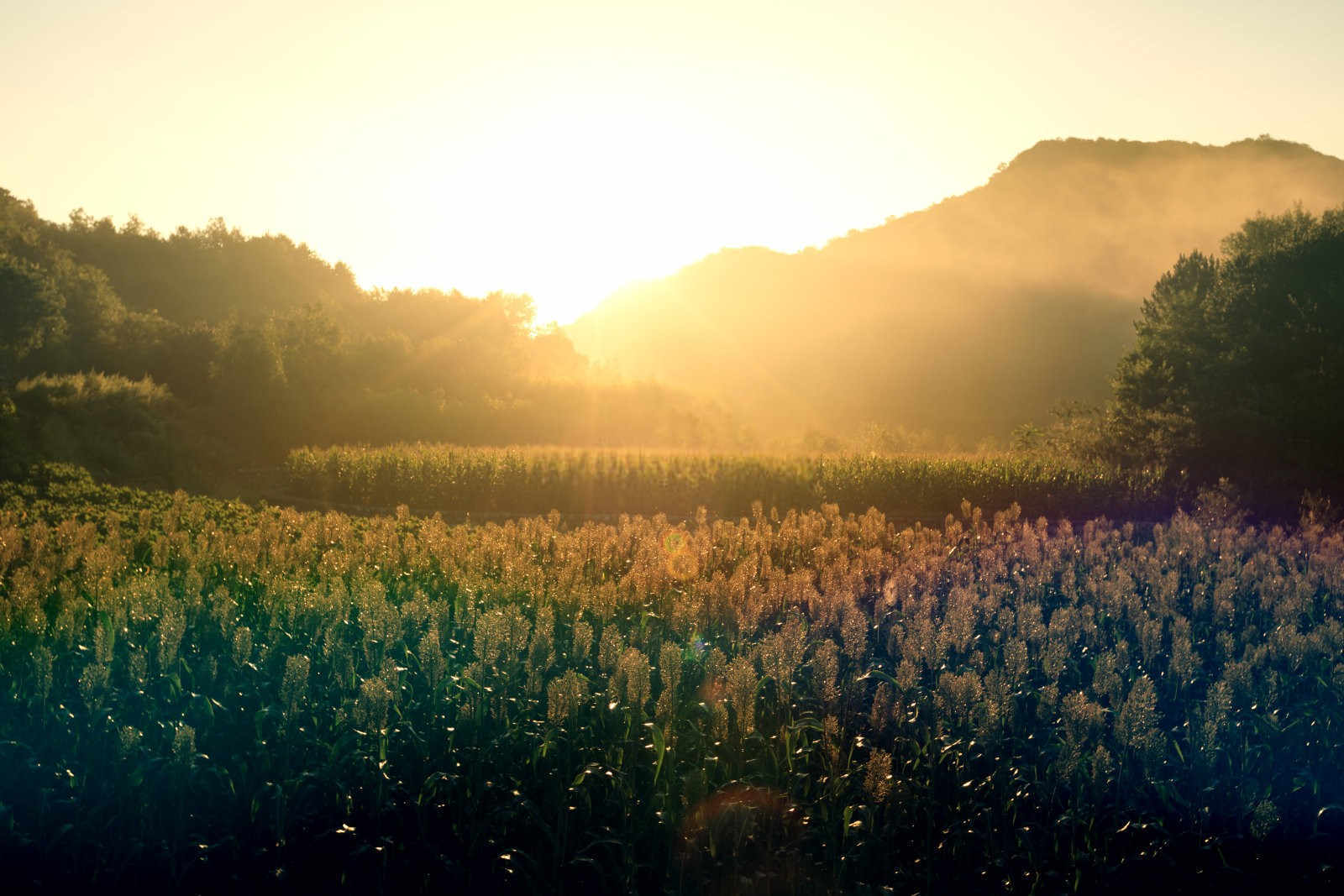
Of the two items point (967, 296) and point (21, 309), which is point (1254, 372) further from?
point (967, 296)

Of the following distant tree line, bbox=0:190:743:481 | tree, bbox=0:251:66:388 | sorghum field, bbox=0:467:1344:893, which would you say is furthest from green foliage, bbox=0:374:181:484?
sorghum field, bbox=0:467:1344:893

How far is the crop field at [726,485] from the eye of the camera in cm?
2227

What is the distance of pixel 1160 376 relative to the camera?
1094 inches

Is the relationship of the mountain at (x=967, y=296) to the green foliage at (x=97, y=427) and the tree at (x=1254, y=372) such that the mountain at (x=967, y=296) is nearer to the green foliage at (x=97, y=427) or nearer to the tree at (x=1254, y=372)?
the tree at (x=1254, y=372)

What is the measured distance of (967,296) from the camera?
75812 millimetres

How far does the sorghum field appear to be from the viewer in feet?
17.7

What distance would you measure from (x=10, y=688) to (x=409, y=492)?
16.8 m

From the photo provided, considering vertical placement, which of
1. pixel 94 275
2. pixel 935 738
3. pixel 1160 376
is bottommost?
pixel 935 738

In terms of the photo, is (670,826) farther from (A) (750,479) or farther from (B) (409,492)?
(B) (409,492)

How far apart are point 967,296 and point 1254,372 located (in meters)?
50.6

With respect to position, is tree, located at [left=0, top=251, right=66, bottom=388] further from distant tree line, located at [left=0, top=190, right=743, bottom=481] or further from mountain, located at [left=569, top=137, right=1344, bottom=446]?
mountain, located at [left=569, top=137, right=1344, bottom=446]

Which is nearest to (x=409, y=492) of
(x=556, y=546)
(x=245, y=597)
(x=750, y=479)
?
(x=750, y=479)

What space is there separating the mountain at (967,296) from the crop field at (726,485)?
41923 mm

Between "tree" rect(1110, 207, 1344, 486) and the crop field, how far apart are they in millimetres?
3851
